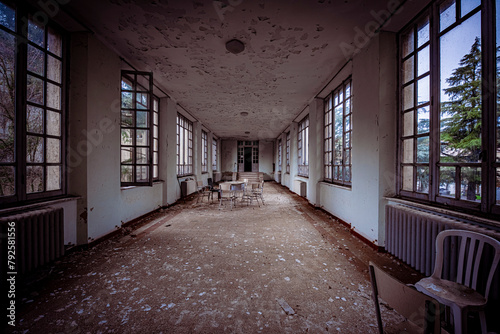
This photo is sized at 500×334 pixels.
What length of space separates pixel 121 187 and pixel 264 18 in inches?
158

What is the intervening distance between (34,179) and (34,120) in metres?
0.78

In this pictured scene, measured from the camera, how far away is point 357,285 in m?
2.10

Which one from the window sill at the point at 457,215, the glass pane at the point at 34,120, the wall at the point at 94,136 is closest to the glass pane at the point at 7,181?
the glass pane at the point at 34,120

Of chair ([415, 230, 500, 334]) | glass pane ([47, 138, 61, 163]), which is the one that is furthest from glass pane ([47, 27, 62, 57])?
chair ([415, 230, 500, 334])

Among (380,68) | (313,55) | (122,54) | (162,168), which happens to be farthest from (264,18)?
(162,168)

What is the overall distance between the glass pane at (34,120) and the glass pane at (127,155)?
1.32 meters

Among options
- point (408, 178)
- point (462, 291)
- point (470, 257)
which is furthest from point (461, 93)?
point (462, 291)

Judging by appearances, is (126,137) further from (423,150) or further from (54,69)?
(423,150)

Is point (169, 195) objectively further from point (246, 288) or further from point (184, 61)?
point (246, 288)

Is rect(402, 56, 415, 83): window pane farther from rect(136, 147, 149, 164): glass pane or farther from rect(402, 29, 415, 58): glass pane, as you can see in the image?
rect(136, 147, 149, 164): glass pane

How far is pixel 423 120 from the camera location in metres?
2.56

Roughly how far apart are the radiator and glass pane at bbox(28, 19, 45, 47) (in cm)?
225

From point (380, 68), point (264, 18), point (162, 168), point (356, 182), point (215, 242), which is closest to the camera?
point (264, 18)

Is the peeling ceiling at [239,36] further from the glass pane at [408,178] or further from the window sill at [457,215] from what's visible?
the window sill at [457,215]
